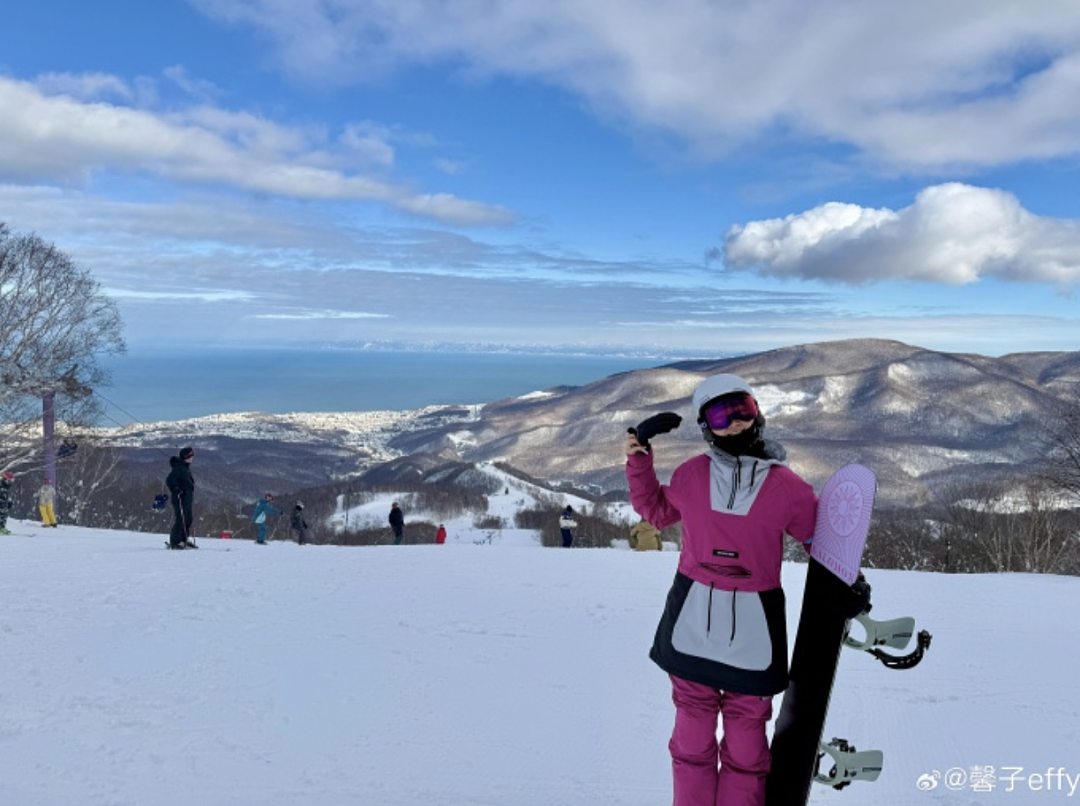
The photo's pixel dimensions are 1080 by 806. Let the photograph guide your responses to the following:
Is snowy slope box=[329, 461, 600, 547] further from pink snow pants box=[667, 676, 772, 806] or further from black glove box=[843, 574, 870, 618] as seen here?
black glove box=[843, 574, 870, 618]

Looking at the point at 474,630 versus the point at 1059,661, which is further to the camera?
the point at 474,630

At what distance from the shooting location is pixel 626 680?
18.3 ft

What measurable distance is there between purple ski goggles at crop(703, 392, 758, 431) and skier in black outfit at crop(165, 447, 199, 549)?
11.3m

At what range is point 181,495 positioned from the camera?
12.5m

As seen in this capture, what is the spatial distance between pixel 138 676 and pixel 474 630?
2761 millimetres

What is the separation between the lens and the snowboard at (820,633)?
2.90 m

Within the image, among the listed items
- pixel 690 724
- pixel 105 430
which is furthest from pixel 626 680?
pixel 105 430

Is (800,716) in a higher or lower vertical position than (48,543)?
higher

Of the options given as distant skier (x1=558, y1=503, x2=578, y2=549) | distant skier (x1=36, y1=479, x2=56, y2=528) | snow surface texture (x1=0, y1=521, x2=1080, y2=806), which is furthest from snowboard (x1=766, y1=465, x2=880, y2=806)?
distant skier (x1=36, y1=479, x2=56, y2=528)

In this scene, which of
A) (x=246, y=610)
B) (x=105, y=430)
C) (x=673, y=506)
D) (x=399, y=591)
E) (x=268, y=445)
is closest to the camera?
(x=673, y=506)

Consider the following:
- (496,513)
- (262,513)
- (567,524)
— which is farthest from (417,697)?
(496,513)

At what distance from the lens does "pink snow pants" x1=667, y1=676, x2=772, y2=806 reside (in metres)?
2.95

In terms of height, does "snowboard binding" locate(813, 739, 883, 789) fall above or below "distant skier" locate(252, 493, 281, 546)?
above

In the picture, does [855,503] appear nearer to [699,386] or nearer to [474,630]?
[699,386]
